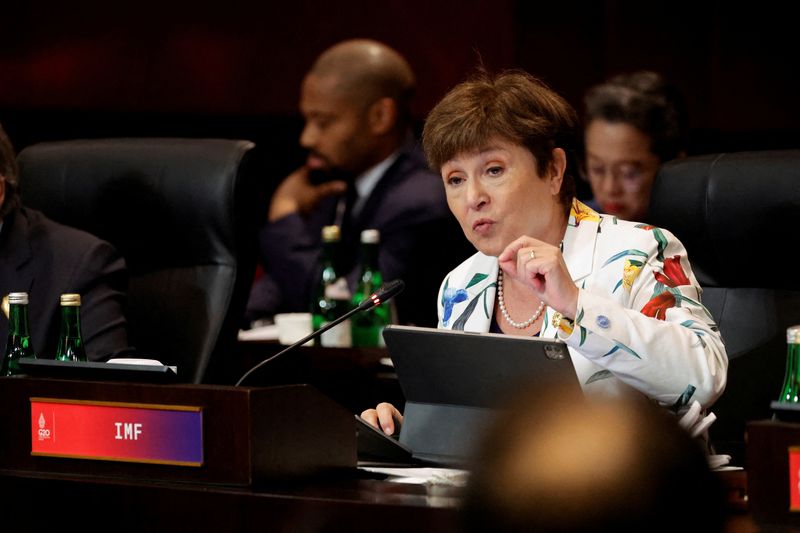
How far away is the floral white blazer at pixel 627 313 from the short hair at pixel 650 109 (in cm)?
114

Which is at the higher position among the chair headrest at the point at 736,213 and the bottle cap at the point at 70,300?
the chair headrest at the point at 736,213

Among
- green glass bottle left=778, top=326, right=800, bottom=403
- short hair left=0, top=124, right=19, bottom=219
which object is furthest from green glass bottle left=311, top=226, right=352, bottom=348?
green glass bottle left=778, top=326, right=800, bottom=403

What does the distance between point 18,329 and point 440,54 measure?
273 centimetres

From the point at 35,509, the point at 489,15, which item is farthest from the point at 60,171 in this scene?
the point at 489,15

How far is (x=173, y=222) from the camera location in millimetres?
2436

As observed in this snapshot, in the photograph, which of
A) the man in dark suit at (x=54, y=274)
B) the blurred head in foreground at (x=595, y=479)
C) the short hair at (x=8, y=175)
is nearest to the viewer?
the blurred head in foreground at (x=595, y=479)

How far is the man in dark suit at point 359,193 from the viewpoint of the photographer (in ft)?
12.1

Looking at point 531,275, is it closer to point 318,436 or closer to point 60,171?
point 318,436

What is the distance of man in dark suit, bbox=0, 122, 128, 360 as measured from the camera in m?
2.28

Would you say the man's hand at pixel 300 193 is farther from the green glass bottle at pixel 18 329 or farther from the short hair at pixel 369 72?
the green glass bottle at pixel 18 329

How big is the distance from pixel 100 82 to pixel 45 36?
0.23 m

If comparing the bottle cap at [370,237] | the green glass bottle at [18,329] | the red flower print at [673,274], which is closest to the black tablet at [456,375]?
the red flower print at [673,274]

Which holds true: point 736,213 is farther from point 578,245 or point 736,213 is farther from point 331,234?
point 331,234

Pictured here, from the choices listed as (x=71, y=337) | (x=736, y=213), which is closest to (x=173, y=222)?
(x=71, y=337)
